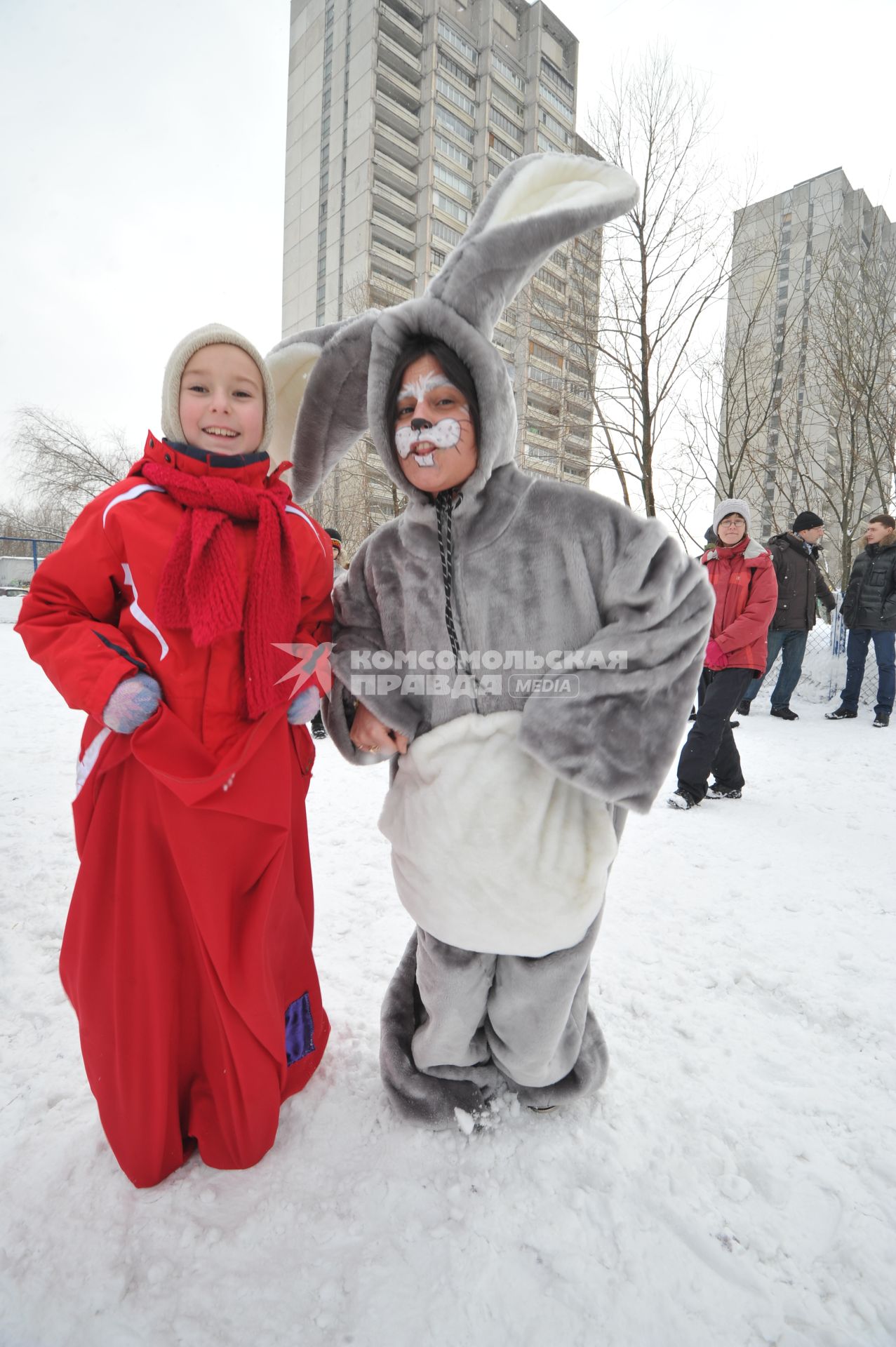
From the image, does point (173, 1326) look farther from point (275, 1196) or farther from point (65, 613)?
point (65, 613)

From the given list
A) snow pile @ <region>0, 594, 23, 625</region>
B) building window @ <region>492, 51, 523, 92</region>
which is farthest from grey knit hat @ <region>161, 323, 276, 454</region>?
building window @ <region>492, 51, 523, 92</region>

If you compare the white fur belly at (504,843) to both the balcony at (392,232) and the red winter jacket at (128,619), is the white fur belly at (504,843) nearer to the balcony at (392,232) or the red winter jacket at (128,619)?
the red winter jacket at (128,619)

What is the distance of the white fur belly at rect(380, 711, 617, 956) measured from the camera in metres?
1.35

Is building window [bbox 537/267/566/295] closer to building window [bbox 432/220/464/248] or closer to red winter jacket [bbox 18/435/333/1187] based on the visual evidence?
red winter jacket [bbox 18/435/333/1187]

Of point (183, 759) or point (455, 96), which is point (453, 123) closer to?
point (455, 96)

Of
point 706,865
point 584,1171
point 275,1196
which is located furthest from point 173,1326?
point 706,865

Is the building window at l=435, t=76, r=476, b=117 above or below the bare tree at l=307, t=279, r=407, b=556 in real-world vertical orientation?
above

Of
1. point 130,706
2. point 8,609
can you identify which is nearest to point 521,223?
point 130,706

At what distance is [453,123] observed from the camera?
3975cm

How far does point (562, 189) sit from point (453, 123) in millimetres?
51334

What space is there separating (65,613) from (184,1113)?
48.3 inches

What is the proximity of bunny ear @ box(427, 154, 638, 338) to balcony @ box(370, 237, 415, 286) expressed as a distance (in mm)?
42535

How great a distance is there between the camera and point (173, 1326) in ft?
3.84

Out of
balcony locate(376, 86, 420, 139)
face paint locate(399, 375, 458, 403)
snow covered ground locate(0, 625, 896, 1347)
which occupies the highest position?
balcony locate(376, 86, 420, 139)
